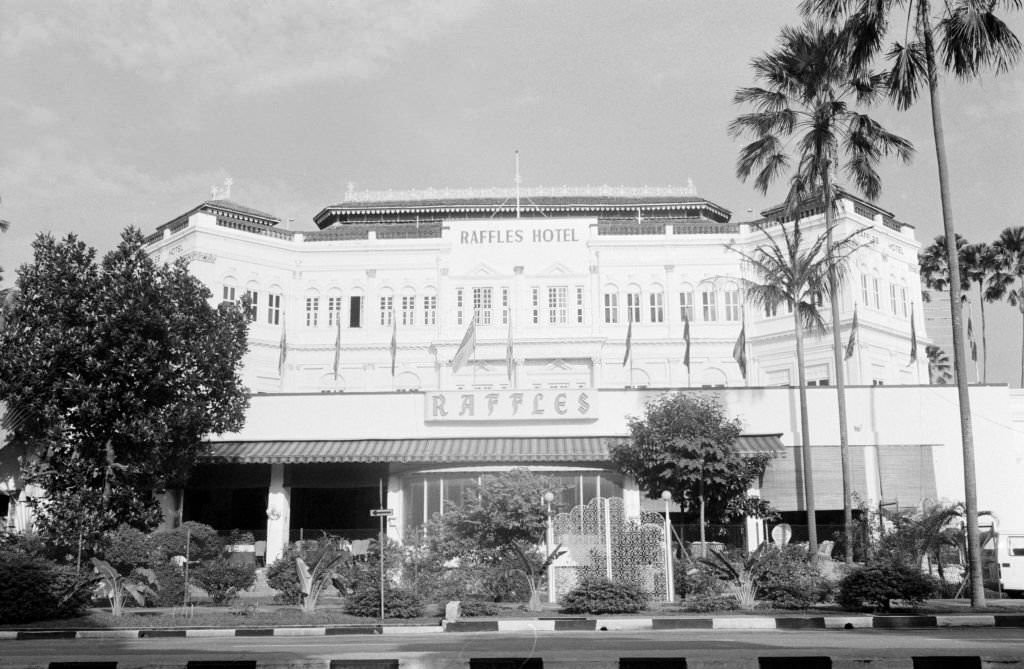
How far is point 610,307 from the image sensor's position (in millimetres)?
52375

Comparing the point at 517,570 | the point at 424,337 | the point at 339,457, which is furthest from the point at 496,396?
the point at 424,337

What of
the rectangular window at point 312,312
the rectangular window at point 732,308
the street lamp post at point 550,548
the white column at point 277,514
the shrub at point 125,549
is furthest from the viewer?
the rectangular window at point 312,312

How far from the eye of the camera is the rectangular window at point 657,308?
52.4 metres

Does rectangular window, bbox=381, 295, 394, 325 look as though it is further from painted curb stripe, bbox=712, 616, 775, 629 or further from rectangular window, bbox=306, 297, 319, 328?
painted curb stripe, bbox=712, 616, 775, 629

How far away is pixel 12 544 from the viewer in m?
26.4

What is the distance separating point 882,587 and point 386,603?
10.1 meters

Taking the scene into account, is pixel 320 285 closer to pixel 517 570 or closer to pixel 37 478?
pixel 37 478

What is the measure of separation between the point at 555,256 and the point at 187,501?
24280mm

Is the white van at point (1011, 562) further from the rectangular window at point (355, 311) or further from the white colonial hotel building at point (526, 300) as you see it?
the rectangular window at point (355, 311)

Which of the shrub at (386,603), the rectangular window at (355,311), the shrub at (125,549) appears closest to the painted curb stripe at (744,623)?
the shrub at (386,603)

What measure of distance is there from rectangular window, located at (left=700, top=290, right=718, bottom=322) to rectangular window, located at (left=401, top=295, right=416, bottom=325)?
50.7 ft

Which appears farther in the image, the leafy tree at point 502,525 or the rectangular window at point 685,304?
the rectangular window at point 685,304

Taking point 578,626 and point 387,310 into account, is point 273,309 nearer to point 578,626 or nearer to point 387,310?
point 387,310

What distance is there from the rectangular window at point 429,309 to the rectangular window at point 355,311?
3626 millimetres
